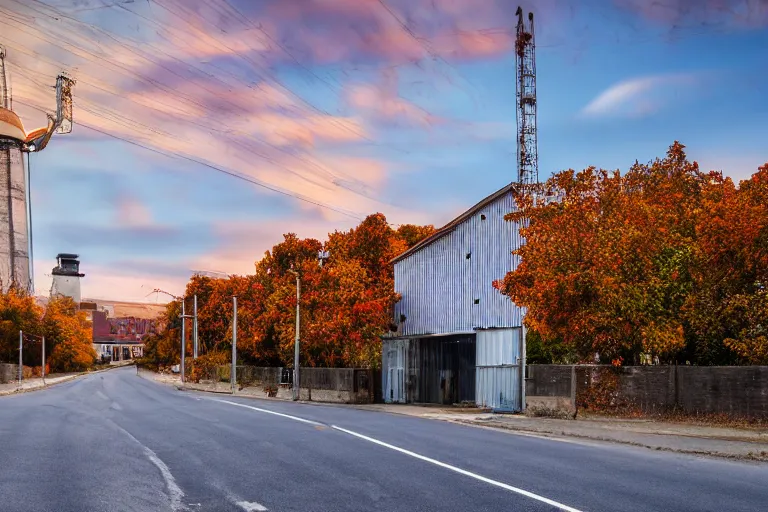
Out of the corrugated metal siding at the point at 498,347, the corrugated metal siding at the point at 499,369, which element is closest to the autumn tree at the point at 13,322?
the corrugated metal siding at the point at 498,347

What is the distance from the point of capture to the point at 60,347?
419 feet

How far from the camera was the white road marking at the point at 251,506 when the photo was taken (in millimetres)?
9275

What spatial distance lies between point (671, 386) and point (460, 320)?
15141 mm

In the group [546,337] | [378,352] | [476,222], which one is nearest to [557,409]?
[546,337]

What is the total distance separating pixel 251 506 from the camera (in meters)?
9.48

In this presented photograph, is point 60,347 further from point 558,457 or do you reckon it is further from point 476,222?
point 558,457

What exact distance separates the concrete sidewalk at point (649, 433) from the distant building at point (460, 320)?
190 inches

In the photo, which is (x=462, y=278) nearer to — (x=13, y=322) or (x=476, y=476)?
(x=476, y=476)

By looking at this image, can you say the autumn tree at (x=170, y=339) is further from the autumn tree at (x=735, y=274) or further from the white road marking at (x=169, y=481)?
the white road marking at (x=169, y=481)

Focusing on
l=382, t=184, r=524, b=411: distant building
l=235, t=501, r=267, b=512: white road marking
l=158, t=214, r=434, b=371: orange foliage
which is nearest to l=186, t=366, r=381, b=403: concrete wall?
l=382, t=184, r=524, b=411: distant building

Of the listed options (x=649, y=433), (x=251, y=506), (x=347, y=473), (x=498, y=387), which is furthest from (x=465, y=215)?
(x=251, y=506)

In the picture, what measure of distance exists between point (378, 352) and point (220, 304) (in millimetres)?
50043

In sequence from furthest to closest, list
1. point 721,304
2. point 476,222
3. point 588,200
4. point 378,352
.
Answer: point 378,352, point 476,222, point 588,200, point 721,304

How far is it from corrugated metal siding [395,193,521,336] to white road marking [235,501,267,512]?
81.7 ft
